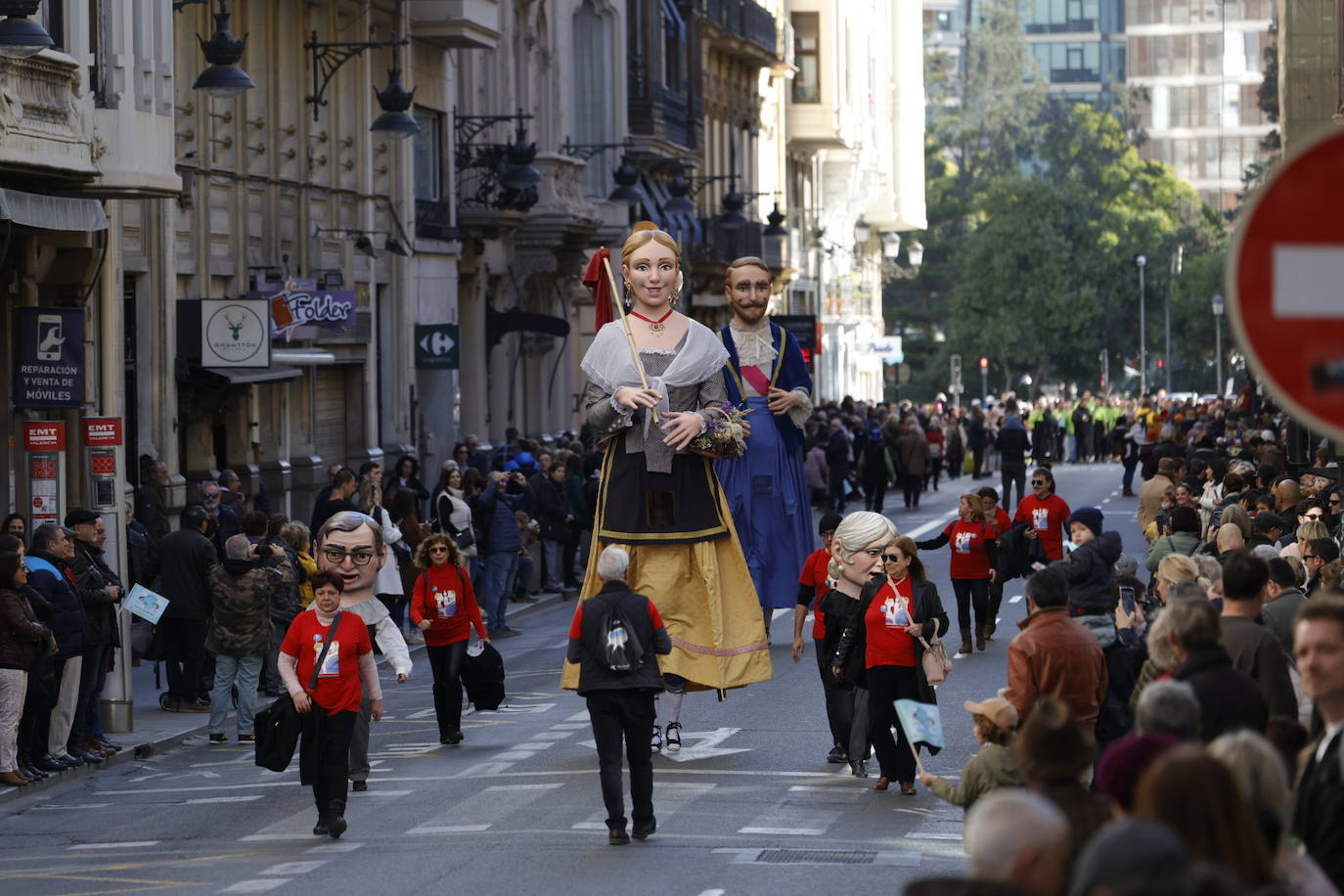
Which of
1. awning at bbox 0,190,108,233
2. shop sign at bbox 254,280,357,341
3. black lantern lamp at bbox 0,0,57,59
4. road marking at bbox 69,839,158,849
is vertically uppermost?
black lantern lamp at bbox 0,0,57,59

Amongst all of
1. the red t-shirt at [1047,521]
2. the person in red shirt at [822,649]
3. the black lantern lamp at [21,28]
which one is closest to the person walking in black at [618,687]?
the person in red shirt at [822,649]

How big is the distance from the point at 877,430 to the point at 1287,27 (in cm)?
1254

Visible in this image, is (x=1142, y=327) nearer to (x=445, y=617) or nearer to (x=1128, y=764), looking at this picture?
(x=445, y=617)

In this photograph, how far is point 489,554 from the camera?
25.7 meters

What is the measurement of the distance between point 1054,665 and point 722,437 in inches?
188

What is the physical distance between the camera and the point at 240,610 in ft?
59.4

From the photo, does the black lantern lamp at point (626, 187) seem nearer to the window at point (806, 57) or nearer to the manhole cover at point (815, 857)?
the manhole cover at point (815, 857)

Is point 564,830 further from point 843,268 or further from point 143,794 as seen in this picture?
point 843,268

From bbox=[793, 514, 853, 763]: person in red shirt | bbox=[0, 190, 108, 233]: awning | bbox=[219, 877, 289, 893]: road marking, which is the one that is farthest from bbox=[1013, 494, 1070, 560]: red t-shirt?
bbox=[219, 877, 289, 893]: road marking

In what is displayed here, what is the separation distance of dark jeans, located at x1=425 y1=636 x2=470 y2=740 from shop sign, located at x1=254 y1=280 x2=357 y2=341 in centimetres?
1239

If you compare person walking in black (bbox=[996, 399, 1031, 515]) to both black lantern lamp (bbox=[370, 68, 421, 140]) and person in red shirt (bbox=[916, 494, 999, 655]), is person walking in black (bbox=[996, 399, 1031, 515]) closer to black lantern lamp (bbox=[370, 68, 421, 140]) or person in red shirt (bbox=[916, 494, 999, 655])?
black lantern lamp (bbox=[370, 68, 421, 140])

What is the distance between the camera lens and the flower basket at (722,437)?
1513cm

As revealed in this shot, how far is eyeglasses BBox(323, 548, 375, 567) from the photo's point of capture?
14320 millimetres

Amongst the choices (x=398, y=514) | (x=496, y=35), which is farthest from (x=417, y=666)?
(x=496, y=35)
